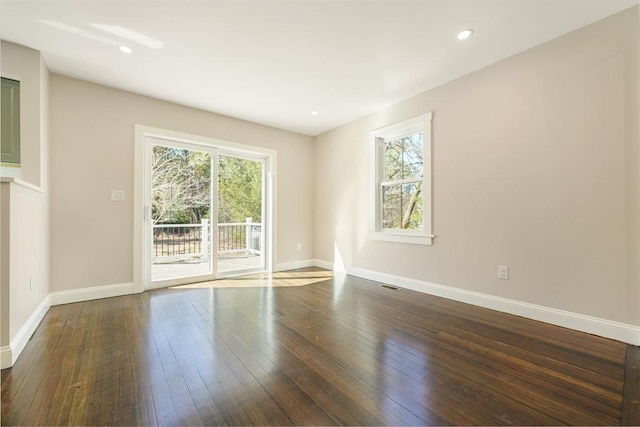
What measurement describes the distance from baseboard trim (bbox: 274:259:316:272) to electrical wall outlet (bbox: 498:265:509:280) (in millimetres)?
3266

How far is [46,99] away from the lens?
2.90 meters

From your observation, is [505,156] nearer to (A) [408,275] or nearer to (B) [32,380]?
(A) [408,275]

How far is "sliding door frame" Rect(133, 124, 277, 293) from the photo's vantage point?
3486 mm

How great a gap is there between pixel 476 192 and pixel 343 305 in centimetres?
193

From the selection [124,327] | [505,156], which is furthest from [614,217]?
[124,327]

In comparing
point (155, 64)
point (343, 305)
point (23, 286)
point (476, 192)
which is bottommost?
point (343, 305)

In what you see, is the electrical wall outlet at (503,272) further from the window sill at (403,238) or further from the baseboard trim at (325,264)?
the baseboard trim at (325,264)

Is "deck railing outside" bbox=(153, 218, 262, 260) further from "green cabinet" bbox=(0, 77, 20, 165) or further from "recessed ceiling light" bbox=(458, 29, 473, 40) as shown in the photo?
"recessed ceiling light" bbox=(458, 29, 473, 40)

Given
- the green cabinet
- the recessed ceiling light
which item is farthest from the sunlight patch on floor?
the recessed ceiling light

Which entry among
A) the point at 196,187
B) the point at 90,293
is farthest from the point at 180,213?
the point at 90,293

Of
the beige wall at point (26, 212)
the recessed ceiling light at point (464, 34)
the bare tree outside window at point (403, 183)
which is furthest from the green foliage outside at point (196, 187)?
the recessed ceiling light at point (464, 34)

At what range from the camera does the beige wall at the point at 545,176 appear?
7.04 ft

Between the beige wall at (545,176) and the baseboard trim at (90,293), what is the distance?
3666mm

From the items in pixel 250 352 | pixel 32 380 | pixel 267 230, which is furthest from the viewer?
pixel 267 230
